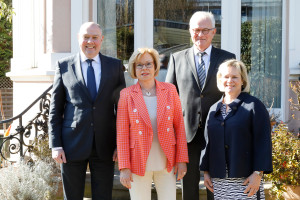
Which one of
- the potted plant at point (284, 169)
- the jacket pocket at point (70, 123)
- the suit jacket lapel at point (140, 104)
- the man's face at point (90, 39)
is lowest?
the potted plant at point (284, 169)

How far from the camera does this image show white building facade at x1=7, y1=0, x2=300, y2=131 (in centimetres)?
582

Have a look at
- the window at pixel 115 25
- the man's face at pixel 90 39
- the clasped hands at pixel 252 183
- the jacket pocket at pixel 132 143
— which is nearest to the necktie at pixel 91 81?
the man's face at pixel 90 39

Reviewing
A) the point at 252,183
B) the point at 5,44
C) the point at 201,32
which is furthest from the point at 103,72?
the point at 5,44

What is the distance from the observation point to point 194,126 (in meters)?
3.46

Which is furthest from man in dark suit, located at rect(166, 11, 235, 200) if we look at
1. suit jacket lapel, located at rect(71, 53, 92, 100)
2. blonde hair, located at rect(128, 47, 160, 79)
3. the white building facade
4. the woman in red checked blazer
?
the white building facade

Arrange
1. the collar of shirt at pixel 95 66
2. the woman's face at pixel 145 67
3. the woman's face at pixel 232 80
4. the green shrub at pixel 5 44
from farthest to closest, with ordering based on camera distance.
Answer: the green shrub at pixel 5 44 → the collar of shirt at pixel 95 66 → the woman's face at pixel 145 67 → the woman's face at pixel 232 80

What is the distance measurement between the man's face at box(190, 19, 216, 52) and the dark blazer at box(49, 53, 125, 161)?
741mm

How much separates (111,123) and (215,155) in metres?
0.88

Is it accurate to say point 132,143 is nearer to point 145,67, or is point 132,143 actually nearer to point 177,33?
point 145,67

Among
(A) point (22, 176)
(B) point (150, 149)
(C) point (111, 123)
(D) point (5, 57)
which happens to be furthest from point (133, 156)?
(D) point (5, 57)

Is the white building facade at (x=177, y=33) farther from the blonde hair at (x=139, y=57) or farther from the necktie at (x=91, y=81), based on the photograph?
the blonde hair at (x=139, y=57)

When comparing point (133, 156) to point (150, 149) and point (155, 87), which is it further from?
point (155, 87)

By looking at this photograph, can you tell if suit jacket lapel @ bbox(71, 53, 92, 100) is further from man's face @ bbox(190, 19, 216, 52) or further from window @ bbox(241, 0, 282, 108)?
window @ bbox(241, 0, 282, 108)

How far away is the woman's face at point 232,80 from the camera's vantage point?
9.80 ft
